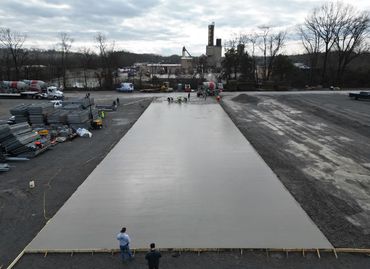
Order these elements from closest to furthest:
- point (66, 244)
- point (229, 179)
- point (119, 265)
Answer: point (119, 265) < point (66, 244) < point (229, 179)

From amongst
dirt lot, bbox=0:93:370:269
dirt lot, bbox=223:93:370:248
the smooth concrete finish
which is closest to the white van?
dirt lot, bbox=223:93:370:248

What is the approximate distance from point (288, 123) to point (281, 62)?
3848cm

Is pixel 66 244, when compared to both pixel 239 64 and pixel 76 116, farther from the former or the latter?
pixel 239 64

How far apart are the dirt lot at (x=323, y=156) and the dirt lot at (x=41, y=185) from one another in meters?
8.78

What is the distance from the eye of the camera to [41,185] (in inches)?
515

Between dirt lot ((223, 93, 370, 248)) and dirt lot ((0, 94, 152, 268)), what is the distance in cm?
878

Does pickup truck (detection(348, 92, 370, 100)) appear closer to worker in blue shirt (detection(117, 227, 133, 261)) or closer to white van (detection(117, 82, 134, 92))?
white van (detection(117, 82, 134, 92))

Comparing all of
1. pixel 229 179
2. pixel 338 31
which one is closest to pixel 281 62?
pixel 338 31

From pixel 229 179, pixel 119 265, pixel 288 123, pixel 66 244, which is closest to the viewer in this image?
pixel 119 265

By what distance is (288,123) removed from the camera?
85.0ft

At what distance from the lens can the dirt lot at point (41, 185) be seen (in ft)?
30.9

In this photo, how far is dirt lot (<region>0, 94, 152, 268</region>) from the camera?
943 centimetres

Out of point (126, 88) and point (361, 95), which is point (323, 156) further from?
point (126, 88)

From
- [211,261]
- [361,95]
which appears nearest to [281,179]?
[211,261]
